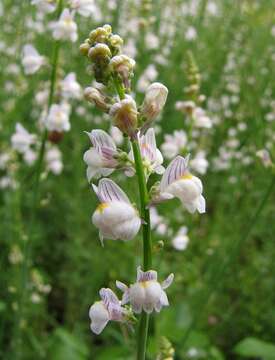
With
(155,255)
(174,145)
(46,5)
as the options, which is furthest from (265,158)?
(46,5)

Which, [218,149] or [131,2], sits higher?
[131,2]

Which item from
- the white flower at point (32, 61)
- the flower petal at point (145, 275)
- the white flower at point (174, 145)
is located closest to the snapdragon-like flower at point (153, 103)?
the flower petal at point (145, 275)

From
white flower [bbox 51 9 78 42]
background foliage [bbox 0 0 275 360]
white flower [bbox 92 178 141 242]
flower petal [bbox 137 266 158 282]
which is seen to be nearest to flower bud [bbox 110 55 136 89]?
white flower [bbox 92 178 141 242]

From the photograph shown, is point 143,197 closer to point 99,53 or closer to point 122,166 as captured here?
point 122,166

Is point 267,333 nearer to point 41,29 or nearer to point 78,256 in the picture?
point 78,256

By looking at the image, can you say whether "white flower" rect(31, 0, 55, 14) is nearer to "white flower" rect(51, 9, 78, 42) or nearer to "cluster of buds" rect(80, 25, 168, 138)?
"white flower" rect(51, 9, 78, 42)

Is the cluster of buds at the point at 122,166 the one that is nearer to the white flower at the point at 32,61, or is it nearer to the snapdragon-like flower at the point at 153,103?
the snapdragon-like flower at the point at 153,103

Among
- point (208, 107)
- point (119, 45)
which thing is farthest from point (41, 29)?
point (119, 45)
